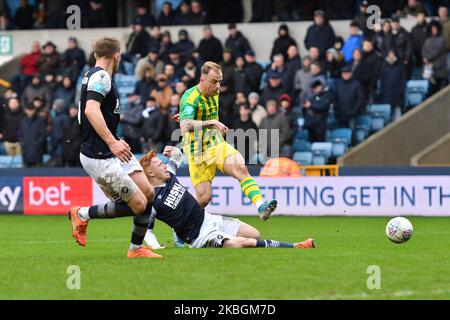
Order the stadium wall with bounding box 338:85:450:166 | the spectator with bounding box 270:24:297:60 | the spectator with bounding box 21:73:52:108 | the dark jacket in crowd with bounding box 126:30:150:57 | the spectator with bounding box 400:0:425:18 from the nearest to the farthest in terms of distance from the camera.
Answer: the stadium wall with bounding box 338:85:450:166, the spectator with bounding box 270:24:297:60, the spectator with bounding box 400:0:425:18, the spectator with bounding box 21:73:52:108, the dark jacket in crowd with bounding box 126:30:150:57

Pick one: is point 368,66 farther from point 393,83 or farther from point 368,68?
point 393,83

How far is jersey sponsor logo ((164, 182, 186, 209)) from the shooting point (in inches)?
494

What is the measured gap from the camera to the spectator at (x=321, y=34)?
25.2 metres

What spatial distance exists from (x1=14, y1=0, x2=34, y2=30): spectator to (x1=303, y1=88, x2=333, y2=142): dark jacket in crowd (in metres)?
10.1

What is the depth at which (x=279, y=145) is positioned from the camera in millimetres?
23219

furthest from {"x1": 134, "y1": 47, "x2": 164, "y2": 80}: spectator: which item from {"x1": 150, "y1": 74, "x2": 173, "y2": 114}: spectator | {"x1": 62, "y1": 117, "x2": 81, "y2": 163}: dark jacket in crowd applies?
{"x1": 62, "y1": 117, "x2": 81, "y2": 163}: dark jacket in crowd

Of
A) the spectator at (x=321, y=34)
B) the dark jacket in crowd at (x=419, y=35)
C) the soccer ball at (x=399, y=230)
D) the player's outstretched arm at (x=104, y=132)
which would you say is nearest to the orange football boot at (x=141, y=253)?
the player's outstretched arm at (x=104, y=132)

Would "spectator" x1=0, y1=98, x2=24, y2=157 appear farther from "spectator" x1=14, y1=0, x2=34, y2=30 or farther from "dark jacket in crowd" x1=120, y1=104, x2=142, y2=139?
"spectator" x1=14, y1=0, x2=34, y2=30

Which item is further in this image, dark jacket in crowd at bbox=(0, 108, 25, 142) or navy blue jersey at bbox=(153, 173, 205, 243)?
dark jacket in crowd at bbox=(0, 108, 25, 142)

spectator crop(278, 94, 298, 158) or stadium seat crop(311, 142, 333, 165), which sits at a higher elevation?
spectator crop(278, 94, 298, 158)

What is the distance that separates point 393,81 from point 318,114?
173 cm

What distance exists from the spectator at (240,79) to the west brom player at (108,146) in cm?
1299

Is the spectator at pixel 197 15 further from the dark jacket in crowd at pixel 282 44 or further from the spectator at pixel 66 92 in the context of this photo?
the spectator at pixel 66 92
